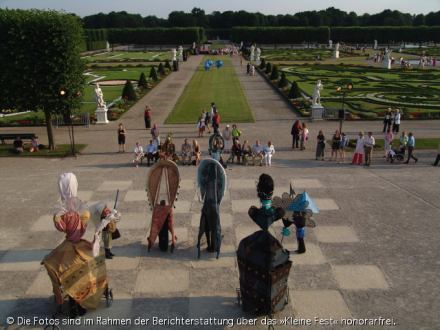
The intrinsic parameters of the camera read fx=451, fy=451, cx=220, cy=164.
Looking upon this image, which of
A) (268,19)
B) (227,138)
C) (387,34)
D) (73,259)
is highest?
(268,19)

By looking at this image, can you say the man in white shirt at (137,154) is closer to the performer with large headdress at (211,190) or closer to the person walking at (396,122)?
the performer with large headdress at (211,190)

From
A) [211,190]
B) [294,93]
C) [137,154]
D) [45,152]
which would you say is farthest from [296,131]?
[294,93]

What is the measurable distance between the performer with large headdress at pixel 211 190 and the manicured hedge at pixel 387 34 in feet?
340

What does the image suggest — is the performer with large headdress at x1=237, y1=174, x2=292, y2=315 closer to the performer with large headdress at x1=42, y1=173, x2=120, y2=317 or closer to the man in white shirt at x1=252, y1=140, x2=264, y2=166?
the performer with large headdress at x1=42, y1=173, x2=120, y2=317

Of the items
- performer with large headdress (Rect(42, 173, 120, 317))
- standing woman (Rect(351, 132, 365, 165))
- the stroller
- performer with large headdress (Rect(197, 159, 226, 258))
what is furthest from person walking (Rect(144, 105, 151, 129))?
performer with large headdress (Rect(42, 173, 120, 317))

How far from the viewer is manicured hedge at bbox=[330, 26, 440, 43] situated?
102956mm

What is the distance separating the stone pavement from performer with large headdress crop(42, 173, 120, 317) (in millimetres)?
585

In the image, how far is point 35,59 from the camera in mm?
21516

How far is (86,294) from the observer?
8.29m

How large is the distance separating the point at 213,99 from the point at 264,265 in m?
29.0

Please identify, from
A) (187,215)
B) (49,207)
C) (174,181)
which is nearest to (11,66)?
(49,207)

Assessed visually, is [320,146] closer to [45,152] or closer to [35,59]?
[45,152]

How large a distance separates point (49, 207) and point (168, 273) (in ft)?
19.1

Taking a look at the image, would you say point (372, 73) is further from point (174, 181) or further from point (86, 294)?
point (86, 294)
